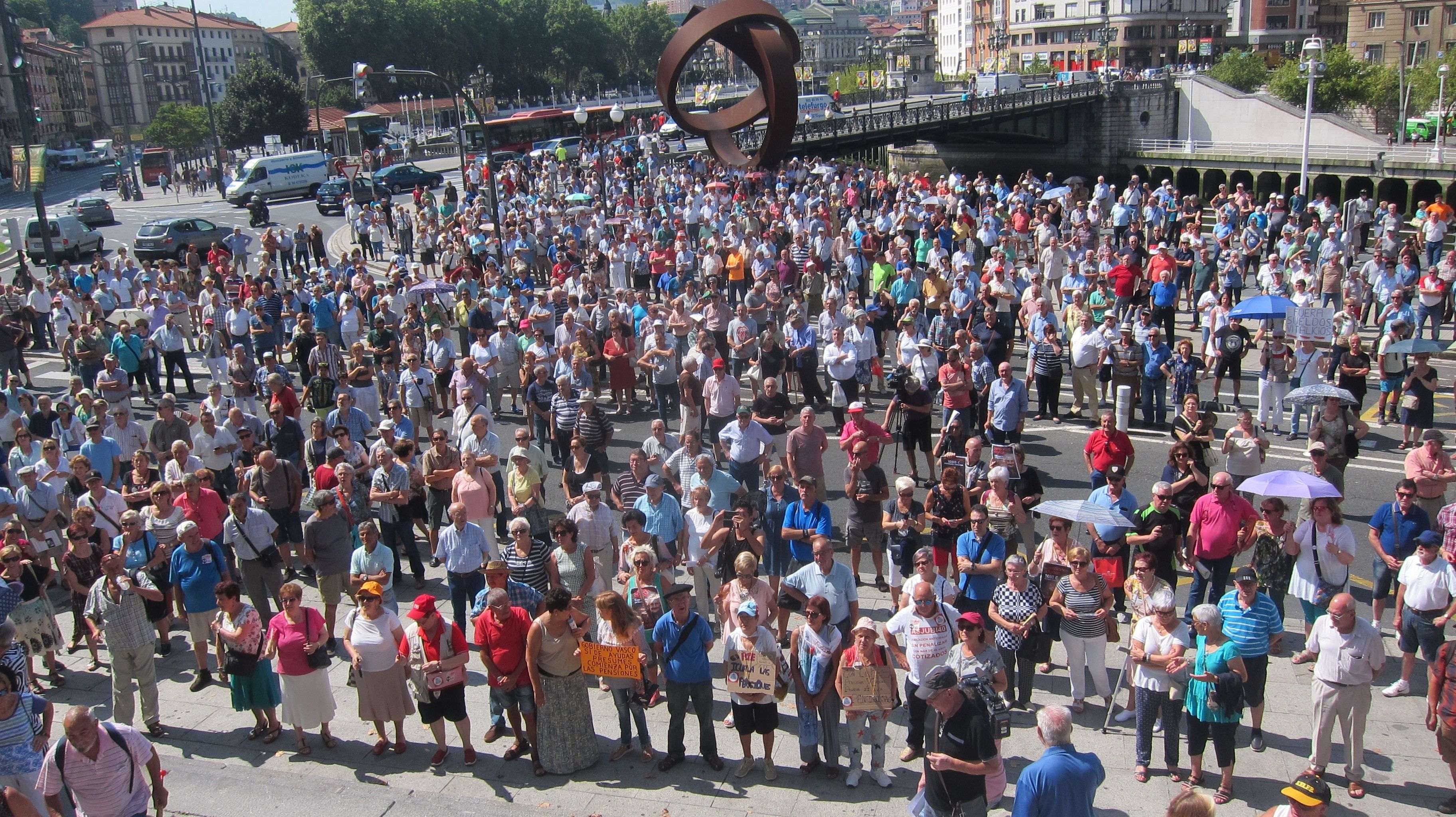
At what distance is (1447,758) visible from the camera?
22.0ft

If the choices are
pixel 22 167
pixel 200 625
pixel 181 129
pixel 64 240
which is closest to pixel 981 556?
pixel 200 625

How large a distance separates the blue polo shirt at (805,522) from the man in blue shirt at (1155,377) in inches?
266

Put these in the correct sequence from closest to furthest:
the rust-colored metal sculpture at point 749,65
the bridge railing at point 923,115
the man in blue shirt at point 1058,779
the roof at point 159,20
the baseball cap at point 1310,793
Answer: the baseball cap at point 1310,793 → the man in blue shirt at point 1058,779 → the rust-colored metal sculpture at point 749,65 → the bridge railing at point 923,115 → the roof at point 159,20

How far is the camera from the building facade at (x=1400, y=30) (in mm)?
75375

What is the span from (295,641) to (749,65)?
10.7 meters

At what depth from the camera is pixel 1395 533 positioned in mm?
8766

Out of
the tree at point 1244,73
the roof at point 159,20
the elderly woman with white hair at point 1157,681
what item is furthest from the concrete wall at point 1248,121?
the roof at point 159,20

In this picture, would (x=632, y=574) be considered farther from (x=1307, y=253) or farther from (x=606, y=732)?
(x=1307, y=253)

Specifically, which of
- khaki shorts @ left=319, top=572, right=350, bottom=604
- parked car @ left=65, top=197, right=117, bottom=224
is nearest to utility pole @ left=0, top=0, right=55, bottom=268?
parked car @ left=65, top=197, right=117, bottom=224

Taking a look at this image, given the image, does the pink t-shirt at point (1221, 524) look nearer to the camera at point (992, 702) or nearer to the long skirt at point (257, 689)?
the camera at point (992, 702)

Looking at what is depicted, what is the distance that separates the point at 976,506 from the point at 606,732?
10.7 feet

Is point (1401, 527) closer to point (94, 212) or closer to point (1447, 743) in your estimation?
point (1447, 743)

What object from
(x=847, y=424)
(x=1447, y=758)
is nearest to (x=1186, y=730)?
(x=1447, y=758)

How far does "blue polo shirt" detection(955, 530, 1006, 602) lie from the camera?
27.2 ft
